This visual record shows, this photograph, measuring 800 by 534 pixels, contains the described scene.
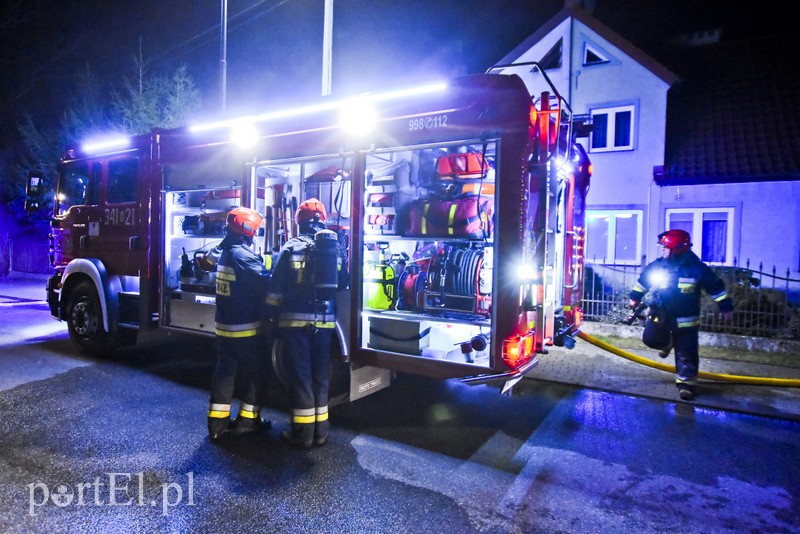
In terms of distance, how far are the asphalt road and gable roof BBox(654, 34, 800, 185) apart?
7.81m

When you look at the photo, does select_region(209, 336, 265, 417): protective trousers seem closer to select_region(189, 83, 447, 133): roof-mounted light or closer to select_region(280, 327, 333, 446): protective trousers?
select_region(280, 327, 333, 446): protective trousers

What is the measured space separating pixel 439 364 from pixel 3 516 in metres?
2.89

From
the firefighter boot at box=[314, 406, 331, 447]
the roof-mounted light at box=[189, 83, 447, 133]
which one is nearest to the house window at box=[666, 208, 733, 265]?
the roof-mounted light at box=[189, 83, 447, 133]

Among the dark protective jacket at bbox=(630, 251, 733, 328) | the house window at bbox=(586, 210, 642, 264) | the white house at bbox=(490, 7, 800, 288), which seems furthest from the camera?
the house window at bbox=(586, 210, 642, 264)

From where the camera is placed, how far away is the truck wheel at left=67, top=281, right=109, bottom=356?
21.6ft

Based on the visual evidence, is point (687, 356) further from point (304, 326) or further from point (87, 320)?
point (87, 320)

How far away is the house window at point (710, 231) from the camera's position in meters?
11.0

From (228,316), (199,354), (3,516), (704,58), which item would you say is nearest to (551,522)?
(228,316)

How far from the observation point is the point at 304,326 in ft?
13.3

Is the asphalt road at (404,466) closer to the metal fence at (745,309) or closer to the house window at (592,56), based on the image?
the metal fence at (745,309)

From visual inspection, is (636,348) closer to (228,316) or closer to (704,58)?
(228,316)

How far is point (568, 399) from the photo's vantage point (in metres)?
5.43
